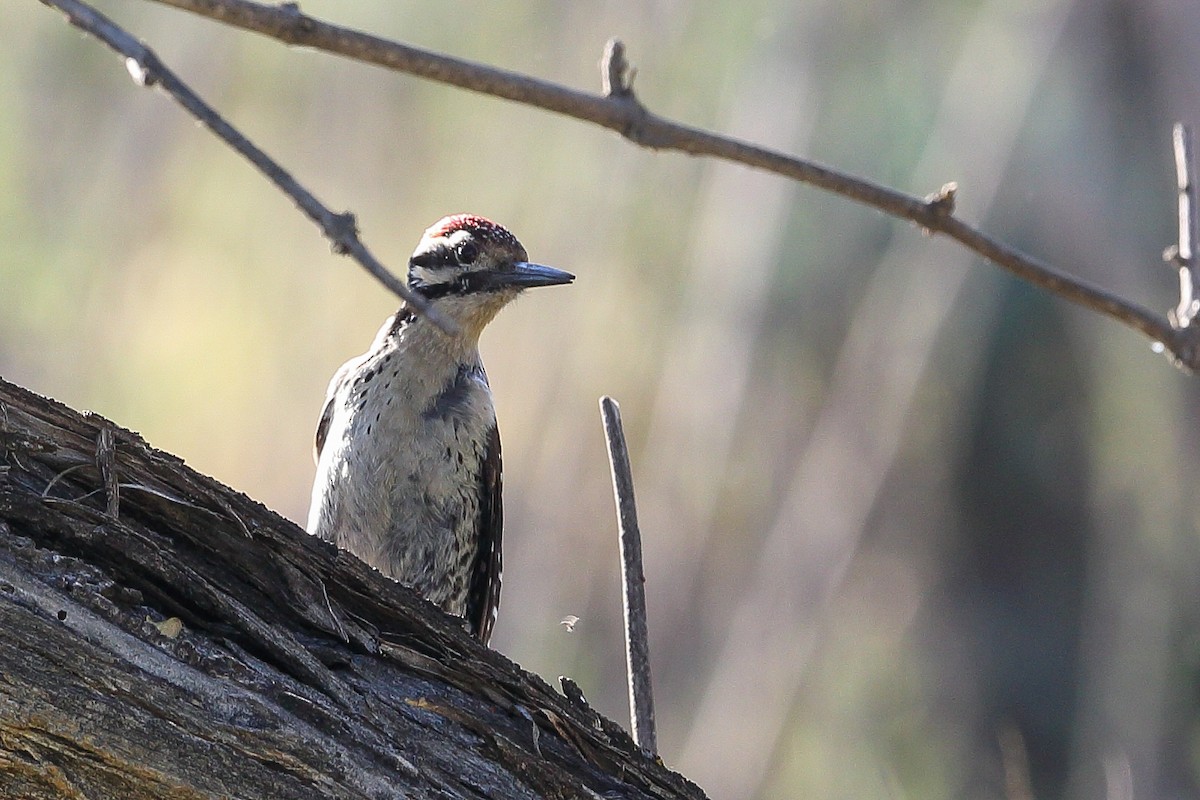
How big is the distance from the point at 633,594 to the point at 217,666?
0.93 meters

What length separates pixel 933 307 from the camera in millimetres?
7102

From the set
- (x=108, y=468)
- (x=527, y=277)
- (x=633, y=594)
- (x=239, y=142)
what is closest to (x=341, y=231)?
(x=239, y=142)

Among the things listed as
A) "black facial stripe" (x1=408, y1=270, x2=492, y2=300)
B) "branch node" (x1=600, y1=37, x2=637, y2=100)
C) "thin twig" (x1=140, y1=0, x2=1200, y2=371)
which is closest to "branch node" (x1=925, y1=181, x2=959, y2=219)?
"thin twig" (x1=140, y1=0, x2=1200, y2=371)

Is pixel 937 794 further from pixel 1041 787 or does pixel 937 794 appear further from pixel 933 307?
pixel 933 307

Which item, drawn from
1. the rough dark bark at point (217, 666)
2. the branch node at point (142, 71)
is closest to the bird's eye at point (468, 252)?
the rough dark bark at point (217, 666)

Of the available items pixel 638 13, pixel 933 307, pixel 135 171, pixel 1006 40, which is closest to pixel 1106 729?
pixel 933 307

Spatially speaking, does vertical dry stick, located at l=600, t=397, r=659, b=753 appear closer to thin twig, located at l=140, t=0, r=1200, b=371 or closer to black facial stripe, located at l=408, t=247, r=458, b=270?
thin twig, located at l=140, t=0, r=1200, b=371

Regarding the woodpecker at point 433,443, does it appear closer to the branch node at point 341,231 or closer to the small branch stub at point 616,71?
the small branch stub at point 616,71

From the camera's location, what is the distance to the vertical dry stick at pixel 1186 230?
2.90 meters

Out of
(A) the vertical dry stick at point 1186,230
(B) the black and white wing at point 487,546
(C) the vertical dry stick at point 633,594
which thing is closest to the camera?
(C) the vertical dry stick at point 633,594

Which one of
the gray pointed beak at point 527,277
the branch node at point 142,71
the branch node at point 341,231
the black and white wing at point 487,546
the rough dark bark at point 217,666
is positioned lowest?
the rough dark bark at point 217,666

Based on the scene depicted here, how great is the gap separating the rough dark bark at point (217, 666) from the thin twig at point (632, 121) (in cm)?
61

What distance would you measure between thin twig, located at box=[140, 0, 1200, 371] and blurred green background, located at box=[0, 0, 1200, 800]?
3810 millimetres

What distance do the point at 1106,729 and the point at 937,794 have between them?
98 centimetres
